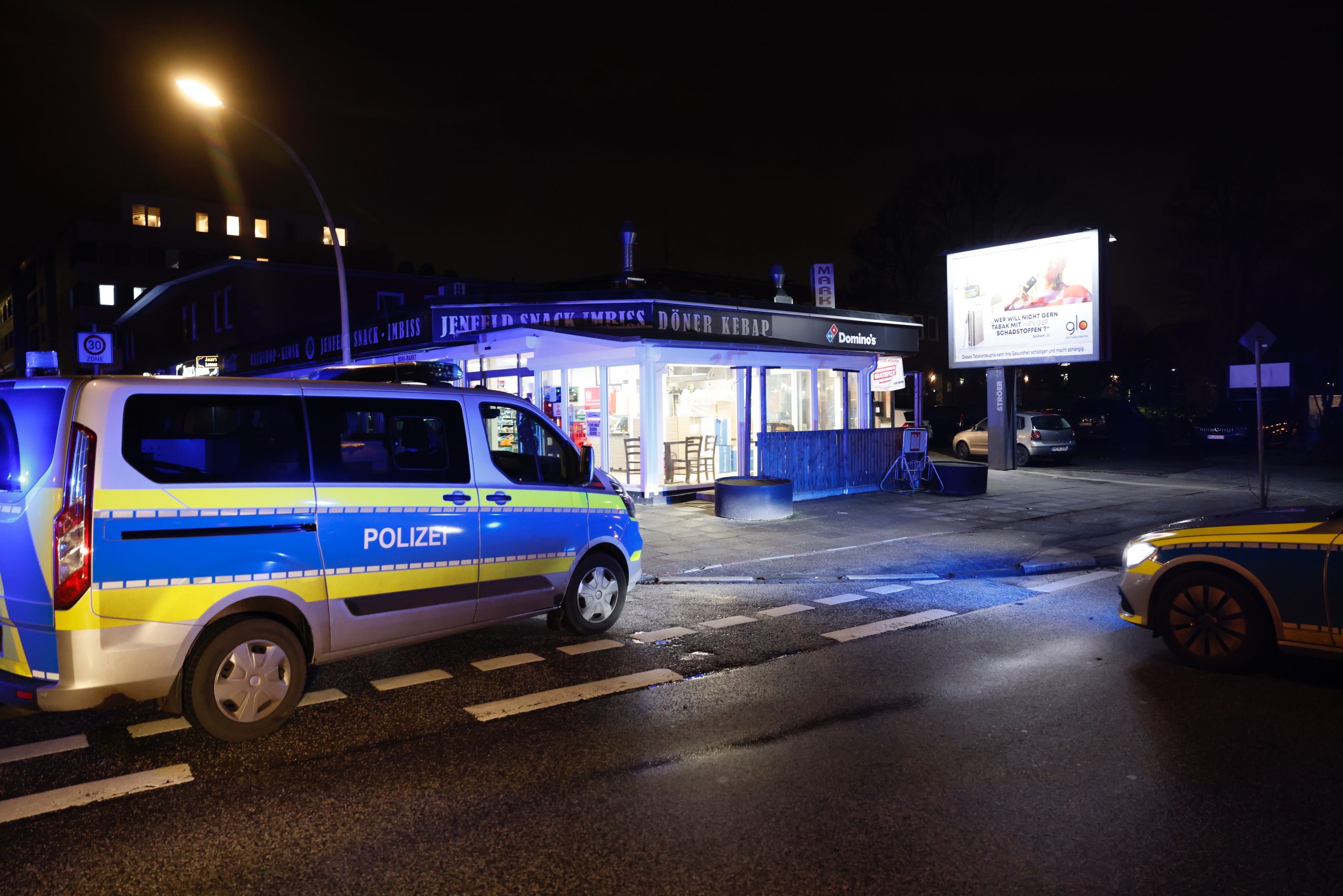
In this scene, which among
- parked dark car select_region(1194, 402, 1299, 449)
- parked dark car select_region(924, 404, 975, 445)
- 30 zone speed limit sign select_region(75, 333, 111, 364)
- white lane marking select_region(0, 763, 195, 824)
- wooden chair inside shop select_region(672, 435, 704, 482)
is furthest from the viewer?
parked dark car select_region(924, 404, 975, 445)

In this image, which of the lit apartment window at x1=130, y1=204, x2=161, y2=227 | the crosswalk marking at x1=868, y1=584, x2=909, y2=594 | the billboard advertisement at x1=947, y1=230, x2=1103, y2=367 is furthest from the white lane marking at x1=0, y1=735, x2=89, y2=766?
the lit apartment window at x1=130, y1=204, x2=161, y2=227

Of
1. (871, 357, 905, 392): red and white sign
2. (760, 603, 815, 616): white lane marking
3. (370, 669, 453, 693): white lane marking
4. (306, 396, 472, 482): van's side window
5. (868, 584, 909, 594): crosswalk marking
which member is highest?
(871, 357, 905, 392): red and white sign

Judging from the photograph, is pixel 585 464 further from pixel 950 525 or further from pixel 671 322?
pixel 671 322

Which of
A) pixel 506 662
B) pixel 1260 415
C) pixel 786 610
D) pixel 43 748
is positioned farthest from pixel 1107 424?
pixel 43 748

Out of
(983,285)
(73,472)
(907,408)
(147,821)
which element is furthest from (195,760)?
(907,408)

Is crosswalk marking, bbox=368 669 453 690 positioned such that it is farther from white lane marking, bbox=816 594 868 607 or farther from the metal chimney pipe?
the metal chimney pipe

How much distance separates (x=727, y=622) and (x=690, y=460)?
9.90 meters

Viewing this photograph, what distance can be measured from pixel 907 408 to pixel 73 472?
43.0m

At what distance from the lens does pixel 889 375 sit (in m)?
20.4

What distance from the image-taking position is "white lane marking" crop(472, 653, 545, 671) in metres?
6.48

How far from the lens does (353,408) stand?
5695 millimetres

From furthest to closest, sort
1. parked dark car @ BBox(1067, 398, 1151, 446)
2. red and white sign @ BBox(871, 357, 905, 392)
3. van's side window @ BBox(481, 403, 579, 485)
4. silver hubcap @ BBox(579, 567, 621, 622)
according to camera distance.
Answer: parked dark car @ BBox(1067, 398, 1151, 446), red and white sign @ BBox(871, 357, 905, 392), silver hubcap @ BBox(579, 567, 621, 622), van's side window @ BBox(481, 403, 579, 485)

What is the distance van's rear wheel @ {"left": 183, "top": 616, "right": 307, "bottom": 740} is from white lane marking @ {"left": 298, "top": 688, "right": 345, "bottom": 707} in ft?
1.39

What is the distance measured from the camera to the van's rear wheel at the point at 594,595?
7.26 m
